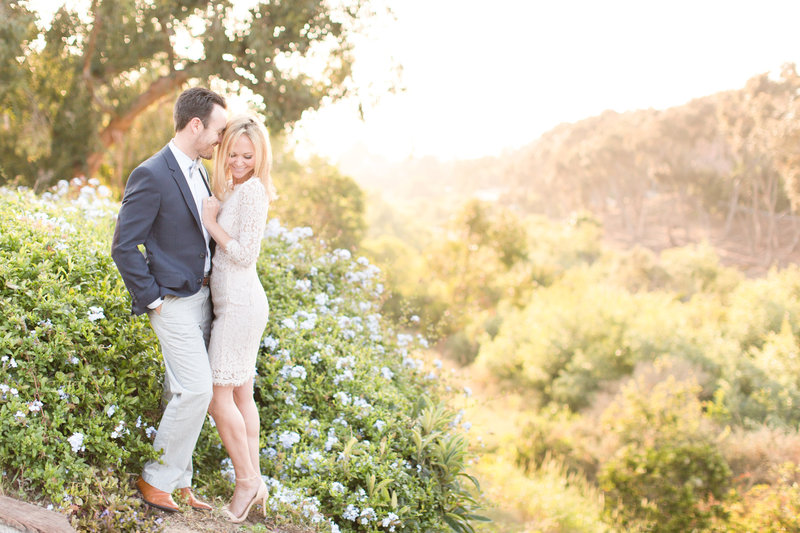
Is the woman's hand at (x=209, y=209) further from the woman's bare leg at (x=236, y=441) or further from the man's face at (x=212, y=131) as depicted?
the woman's bare leg at (x=236, y=441)

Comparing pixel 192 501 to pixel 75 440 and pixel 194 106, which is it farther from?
pixel 194 106

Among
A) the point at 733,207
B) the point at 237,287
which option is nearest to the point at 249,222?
the point at 237,287

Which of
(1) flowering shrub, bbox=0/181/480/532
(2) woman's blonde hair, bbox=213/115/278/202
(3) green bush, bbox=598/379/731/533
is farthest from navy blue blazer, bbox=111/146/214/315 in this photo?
(3) green bush, bbox=598/379/731/533

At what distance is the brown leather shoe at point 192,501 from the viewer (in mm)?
2971

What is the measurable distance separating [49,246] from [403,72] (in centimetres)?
658

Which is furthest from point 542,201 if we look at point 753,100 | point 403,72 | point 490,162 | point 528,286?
point 403,72

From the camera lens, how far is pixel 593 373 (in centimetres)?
1191

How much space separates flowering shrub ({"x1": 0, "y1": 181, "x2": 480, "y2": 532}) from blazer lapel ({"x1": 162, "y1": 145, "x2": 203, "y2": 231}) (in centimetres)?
103

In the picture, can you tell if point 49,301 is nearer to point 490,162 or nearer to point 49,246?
point 49,246

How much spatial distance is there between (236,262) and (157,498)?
1307 millimetres

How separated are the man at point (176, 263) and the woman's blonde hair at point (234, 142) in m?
0.05

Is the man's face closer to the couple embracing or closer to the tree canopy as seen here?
the couple embracing

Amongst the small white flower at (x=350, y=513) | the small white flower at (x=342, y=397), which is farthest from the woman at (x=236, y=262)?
the small white flower at (x=342, y=397)

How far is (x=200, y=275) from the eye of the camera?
9.05ft
